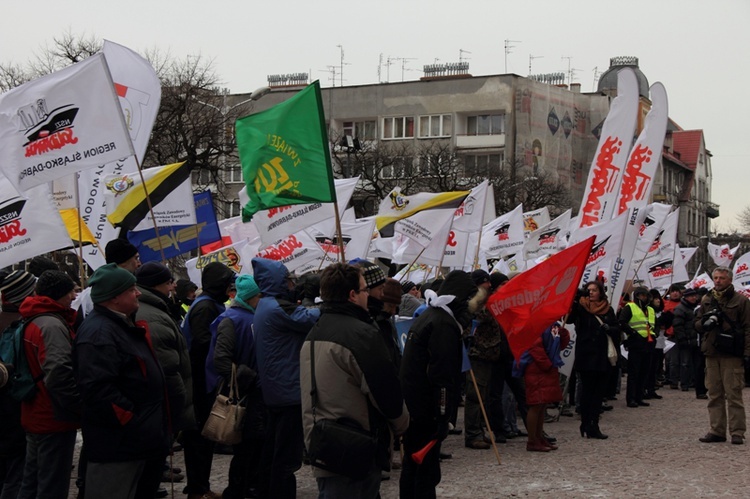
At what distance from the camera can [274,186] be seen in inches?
395

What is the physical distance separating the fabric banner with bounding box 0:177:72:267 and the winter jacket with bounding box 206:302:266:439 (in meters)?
2.75

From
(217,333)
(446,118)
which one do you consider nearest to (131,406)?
(217,333)

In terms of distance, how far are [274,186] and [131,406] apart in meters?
4.54

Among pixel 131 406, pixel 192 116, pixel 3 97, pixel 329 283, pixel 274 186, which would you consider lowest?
pixel 131 406

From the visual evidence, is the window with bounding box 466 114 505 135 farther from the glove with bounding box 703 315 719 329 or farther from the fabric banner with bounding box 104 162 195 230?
the glove with bounding box 703 315 719 329

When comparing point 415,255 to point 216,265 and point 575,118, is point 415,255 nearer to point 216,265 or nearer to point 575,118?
point 216,265

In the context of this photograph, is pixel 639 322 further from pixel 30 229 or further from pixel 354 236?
pixel 30 229

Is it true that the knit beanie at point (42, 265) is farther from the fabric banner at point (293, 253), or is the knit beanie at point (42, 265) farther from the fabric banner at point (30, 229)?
the fabric banner at point (293, 253)

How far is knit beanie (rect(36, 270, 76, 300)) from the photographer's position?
7.00 metres

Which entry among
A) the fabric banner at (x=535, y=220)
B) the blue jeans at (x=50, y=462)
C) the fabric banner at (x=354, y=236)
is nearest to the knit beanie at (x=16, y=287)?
the blue jeans at (x=50, y=462)

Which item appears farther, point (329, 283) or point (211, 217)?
point (211, 217)

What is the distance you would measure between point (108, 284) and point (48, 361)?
2.96 feet

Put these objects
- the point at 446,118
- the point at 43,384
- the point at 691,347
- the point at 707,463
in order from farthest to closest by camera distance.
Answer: the point at 446,118 < the point at 691,347 < the point at 707,463 < the point at 43,384

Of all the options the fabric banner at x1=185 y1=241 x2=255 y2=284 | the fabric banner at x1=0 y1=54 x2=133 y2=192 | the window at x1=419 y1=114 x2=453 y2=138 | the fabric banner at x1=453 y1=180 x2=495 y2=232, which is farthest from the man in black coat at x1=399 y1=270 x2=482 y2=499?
the window at x1=419 y1=114 x2=453 y2=138
